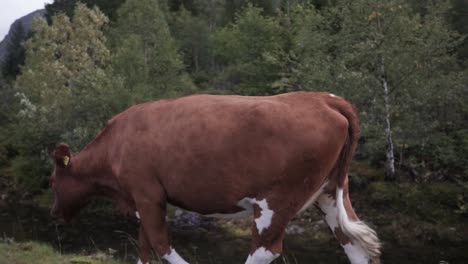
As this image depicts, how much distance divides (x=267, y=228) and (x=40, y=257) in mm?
6067

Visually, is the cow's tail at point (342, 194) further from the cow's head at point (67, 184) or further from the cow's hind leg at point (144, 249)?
the cow's head at point (67, 184)

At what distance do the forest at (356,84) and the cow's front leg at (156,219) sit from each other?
35.9 feet

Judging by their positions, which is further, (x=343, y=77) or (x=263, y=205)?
(x=343, y=77)

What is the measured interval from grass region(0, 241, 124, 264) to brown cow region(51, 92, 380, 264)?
138 inches

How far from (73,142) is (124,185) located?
18.2 m

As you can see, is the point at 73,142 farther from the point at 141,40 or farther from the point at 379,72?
the point at 379,72

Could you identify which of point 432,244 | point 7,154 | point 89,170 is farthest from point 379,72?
point 7,154

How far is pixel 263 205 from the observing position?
404 centimetres

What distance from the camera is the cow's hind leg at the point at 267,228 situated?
159 inches

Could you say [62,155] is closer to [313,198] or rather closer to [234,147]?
[234,147]

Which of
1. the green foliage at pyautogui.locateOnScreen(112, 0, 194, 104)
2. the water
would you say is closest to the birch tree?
the water

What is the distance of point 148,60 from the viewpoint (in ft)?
92.9

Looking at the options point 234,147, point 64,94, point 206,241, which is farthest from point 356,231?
point 64,94

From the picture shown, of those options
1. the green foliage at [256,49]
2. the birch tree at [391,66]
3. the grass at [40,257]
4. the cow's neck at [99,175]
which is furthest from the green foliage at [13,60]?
the cow's neck at [99,175]
